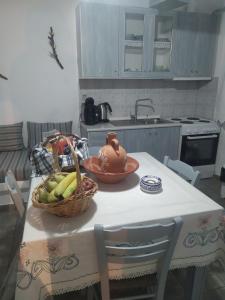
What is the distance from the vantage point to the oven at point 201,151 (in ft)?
10.2

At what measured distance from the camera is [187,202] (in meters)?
1.19

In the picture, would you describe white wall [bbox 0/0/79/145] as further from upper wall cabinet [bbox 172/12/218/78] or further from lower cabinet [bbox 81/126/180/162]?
upper wall cabinet [bbox 172/12/218/78]

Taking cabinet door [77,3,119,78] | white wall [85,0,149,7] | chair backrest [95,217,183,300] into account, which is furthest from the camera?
white wall [85,0,149,7]

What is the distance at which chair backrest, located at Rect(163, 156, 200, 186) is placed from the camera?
4.91 feet

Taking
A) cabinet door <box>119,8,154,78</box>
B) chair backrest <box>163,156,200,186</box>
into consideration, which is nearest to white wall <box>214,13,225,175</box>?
cabinet door <box>119,8,154,78</box>

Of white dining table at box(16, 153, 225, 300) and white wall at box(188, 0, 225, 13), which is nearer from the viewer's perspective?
white dining table at box(16, 153, 225, 300)

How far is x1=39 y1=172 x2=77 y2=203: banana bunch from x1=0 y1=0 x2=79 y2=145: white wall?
218 centimetres

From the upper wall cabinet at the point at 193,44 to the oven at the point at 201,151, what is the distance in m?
0.86

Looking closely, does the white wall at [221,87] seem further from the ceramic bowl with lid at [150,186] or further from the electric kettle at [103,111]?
the ceramic bowl with lid at [150,186]

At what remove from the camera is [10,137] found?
285 centimetres

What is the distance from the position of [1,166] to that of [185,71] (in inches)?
101

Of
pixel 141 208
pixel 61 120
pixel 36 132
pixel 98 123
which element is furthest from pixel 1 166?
pixel 141 208

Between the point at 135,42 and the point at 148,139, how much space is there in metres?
1.21

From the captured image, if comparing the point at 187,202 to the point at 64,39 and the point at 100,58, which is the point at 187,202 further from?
the point at 64,39
